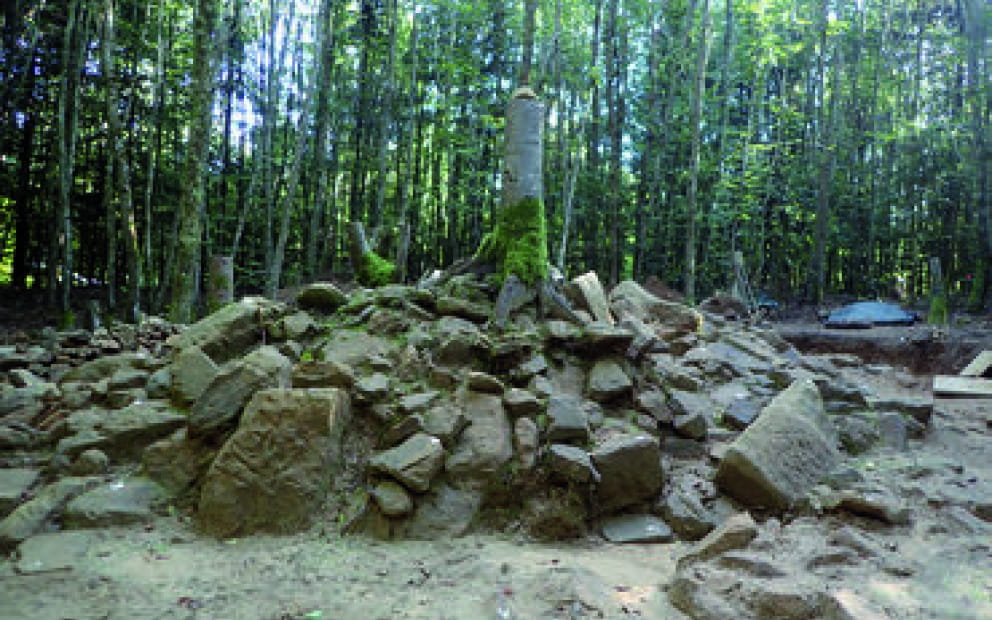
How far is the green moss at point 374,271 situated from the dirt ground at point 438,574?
3.83 meters

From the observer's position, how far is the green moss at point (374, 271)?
709 cm

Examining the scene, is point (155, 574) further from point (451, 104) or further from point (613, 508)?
point (451, 104)

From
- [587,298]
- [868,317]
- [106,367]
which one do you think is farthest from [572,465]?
[868,317]

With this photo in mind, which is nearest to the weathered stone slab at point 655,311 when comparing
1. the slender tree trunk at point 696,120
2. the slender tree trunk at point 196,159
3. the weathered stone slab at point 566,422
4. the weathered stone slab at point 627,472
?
the weathered stone slab at point 566,422

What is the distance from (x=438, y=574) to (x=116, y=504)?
2.12m

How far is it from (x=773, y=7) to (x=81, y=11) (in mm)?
19308

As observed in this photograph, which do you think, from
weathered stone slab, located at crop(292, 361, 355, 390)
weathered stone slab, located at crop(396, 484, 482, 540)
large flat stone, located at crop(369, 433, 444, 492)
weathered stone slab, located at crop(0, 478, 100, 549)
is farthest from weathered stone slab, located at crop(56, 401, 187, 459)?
weathered stone slab, located at crop(396, 484, 482, 540)

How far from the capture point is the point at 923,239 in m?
21.7

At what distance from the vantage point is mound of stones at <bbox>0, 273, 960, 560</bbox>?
3699 millimetres

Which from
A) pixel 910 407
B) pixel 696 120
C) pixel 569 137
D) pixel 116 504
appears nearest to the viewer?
pixel 116 504

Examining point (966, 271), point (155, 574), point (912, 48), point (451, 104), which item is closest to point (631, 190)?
point (451, 104)

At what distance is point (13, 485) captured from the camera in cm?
372

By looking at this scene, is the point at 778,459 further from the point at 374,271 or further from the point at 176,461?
the point at 374,271

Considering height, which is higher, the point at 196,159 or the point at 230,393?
the point at 196,159
